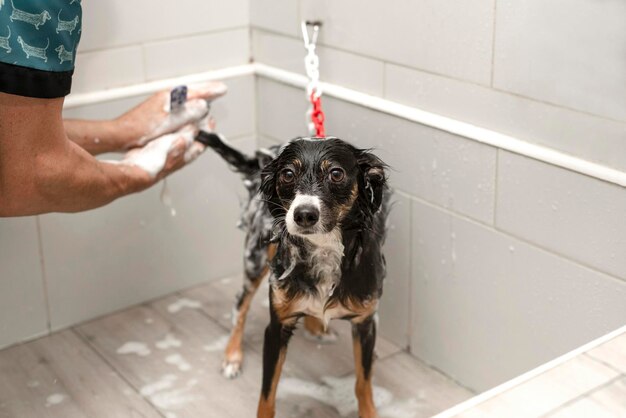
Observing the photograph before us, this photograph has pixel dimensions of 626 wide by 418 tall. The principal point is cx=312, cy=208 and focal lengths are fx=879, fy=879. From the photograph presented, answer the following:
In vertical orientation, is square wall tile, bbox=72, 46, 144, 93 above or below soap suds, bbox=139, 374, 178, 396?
above

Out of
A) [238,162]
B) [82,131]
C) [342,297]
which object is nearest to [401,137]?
[238,162]

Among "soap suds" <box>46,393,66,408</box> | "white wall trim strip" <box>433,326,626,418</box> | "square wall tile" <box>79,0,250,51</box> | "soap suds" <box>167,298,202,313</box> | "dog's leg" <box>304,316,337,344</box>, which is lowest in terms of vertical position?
"soap suds" <box>46,393,66,408</box>

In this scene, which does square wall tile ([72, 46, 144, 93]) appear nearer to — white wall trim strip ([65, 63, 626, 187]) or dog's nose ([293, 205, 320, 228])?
white wall trim strip ([65, 63, 626, 187])

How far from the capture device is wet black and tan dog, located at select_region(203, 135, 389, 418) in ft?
4.99

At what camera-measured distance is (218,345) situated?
2234 mm

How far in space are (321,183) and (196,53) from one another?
3.17 ft

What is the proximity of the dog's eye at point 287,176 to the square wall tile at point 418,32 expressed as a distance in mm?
499

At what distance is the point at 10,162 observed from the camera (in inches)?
65.9

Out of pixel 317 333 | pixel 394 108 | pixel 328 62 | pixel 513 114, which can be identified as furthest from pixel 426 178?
pixel 317 333

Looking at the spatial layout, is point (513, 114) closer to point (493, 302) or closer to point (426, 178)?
point (426, 178)

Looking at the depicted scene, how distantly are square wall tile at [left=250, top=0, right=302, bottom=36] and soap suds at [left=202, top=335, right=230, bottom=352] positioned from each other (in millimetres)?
805

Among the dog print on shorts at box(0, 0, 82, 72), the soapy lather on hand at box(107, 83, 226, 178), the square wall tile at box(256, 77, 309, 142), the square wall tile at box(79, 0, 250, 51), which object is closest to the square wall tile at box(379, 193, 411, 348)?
the square wall tile at box(256, 77, 309, 142)

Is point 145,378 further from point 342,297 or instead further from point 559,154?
point 559,154

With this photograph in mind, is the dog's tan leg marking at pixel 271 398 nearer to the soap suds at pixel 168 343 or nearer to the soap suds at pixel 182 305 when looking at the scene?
the soap suds at pixel 168 343
